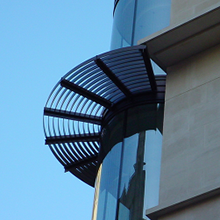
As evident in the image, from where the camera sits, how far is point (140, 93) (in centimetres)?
1434

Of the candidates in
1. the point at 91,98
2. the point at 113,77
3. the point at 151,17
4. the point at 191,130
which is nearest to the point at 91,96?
the point at 91,98

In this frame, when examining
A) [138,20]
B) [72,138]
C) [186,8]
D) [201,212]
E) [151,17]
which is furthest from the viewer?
[72,138]

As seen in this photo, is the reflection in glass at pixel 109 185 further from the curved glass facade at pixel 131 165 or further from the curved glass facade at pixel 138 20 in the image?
the curved glass facade at pixel 138 20

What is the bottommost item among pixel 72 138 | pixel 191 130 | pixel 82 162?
pixel 191 130

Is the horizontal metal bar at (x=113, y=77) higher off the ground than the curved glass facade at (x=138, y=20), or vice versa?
the curved glass facade at (x=138, y=20)

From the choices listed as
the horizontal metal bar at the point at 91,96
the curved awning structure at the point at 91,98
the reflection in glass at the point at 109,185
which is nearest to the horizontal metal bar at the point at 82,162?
the curved awning structure at the point at 91,98

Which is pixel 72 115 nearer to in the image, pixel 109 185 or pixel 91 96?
pixel 91 96

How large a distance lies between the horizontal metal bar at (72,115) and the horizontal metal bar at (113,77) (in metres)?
1.35

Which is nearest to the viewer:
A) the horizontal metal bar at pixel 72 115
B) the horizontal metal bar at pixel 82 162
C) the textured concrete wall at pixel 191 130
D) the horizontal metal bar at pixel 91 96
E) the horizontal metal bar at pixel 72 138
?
the textured concrete wall at pixel 191 130

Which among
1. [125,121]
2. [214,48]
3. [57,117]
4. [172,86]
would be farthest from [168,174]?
[57,117]

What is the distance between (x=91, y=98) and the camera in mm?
15023

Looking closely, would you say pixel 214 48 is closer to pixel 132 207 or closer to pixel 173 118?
pixel 173 118

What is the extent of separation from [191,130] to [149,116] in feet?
10.2

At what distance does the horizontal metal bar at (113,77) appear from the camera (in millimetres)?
13758
